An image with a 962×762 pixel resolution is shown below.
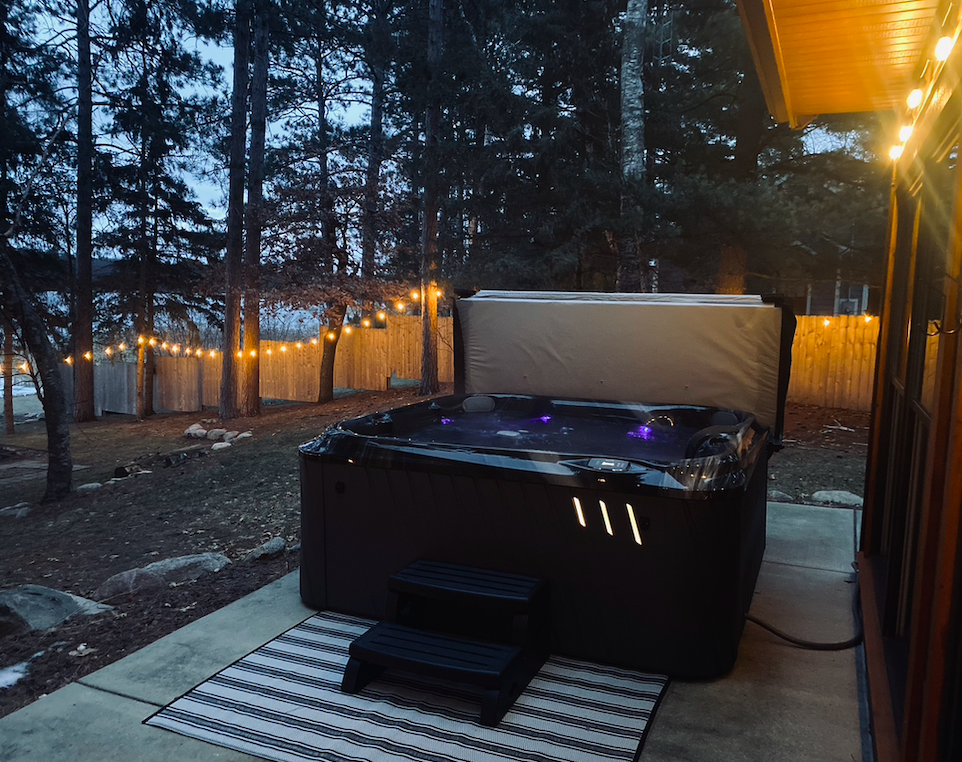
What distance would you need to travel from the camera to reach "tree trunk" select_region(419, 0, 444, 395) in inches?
385

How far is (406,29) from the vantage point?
36.1ft

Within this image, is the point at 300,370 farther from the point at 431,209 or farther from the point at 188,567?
the point at 188,567

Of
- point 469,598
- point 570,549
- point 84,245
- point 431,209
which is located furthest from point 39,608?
point 84,245

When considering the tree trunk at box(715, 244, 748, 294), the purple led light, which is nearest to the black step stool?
the purple led light

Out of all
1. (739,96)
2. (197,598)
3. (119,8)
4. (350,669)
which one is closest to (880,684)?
(350,669)

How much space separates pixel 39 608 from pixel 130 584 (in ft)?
1.31

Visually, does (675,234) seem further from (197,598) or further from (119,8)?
(119,8)

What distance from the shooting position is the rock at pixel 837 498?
475 centimetres

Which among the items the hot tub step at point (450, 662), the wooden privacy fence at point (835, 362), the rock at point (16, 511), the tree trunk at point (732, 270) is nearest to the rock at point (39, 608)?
the hot tub step at point (450, 662)

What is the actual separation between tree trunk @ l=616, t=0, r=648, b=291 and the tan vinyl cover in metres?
4.78

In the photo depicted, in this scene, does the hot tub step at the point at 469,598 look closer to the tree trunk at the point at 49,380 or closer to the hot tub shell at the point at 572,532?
the hot tub shell at the point at 572,532

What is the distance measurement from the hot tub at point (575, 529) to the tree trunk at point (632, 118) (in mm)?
5856

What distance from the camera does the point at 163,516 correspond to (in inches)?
209

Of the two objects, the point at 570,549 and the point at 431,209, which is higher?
the point at 431,209
